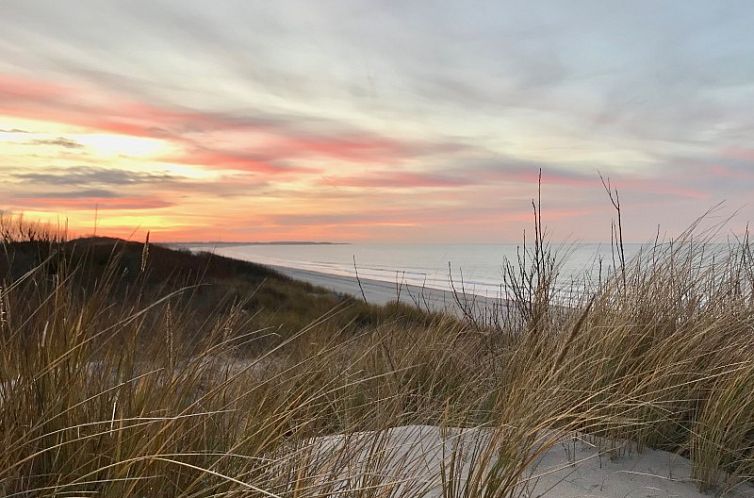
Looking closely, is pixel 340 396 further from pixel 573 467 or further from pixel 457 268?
pixel 457 268

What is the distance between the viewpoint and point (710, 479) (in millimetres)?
2420

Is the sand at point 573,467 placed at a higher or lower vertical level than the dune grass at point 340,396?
lower

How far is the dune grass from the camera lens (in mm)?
1771

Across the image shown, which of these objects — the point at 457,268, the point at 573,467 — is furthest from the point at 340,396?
the point at 457,268

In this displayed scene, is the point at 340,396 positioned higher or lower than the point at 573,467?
higher

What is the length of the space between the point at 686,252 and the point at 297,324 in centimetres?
553

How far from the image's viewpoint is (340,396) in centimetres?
284

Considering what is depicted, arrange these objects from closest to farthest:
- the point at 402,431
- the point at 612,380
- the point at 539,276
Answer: the point at 402,431
the point at 612,380
the point at 539,276

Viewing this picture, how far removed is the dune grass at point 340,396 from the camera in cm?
177

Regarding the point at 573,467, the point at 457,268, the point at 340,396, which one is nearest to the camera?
the point at 573,467

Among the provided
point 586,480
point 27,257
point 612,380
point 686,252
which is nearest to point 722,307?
point 686,252

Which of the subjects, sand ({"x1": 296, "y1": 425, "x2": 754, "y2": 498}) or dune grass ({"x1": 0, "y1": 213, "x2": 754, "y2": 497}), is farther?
sand ({"x1": 296, "y1": 425, "x2": 754, "y2": 498})

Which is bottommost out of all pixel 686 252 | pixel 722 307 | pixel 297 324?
pixel 297 324

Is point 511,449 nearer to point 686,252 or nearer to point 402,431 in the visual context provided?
point 402,431
